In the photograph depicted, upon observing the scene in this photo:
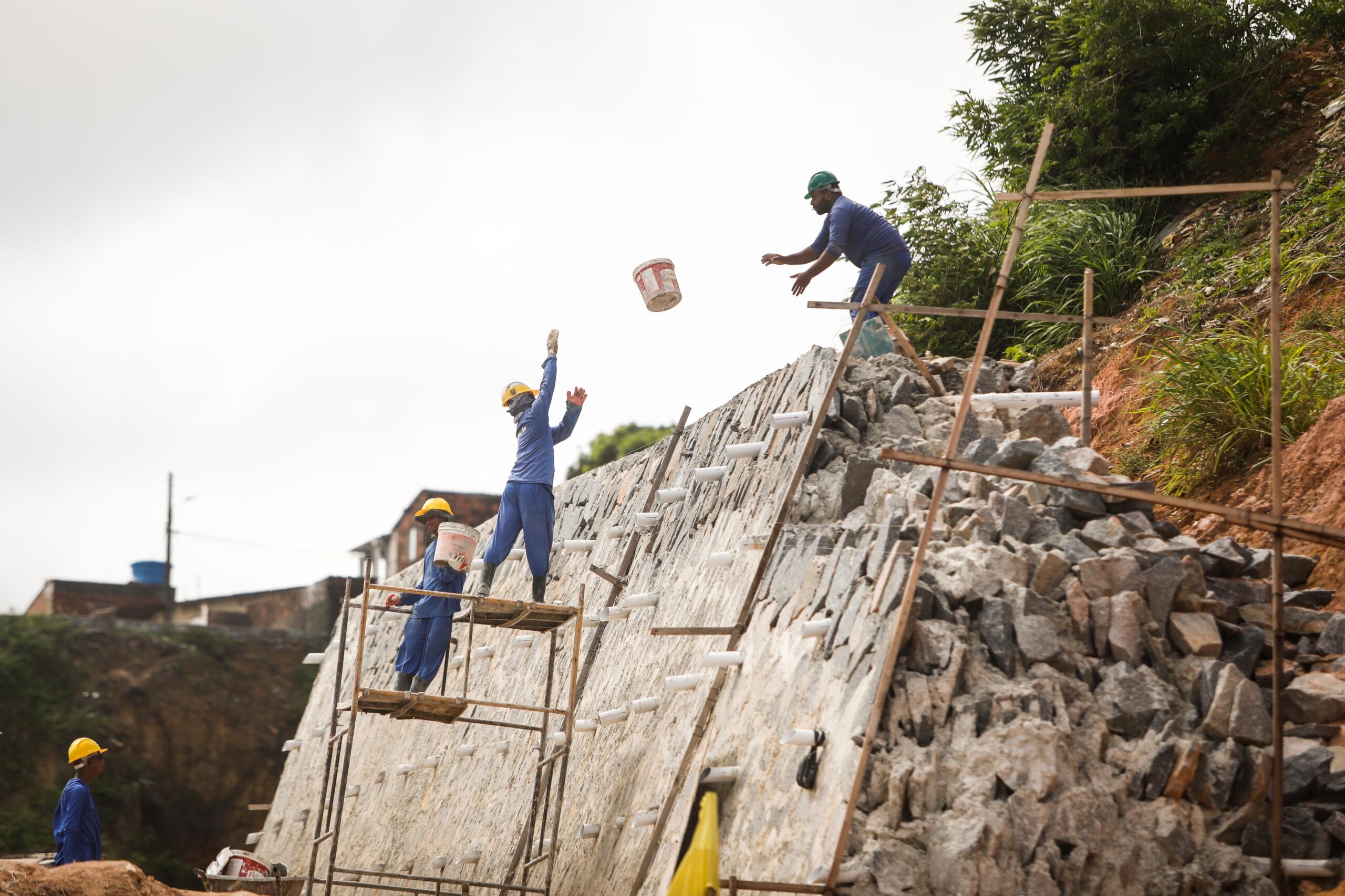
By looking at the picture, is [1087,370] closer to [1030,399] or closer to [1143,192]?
[1030,399]

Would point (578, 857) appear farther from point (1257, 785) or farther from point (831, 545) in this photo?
point (1257, 785)

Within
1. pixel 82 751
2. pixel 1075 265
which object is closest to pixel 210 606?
pixel 82 751

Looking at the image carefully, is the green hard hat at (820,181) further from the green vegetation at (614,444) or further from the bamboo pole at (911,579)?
the green vegetation at (614,444)

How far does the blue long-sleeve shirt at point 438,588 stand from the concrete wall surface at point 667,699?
917 millimetres

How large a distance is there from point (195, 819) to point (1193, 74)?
18.9 metres

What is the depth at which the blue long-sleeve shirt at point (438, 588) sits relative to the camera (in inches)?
382

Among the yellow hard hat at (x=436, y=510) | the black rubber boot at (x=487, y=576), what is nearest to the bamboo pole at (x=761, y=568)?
the black rubber boot at (x=487, y=576)

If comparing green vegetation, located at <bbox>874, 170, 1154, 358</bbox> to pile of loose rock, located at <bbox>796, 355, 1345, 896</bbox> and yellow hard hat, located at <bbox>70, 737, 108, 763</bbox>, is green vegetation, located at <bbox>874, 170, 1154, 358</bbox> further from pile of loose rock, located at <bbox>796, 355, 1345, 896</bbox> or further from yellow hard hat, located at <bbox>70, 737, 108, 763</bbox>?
yellow hard hat, located at <bbox>70, 737, 108, 763</bbox>

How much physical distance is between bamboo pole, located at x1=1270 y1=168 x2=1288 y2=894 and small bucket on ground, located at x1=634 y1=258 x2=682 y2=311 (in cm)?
377

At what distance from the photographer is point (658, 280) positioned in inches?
341

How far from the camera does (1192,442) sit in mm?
8461

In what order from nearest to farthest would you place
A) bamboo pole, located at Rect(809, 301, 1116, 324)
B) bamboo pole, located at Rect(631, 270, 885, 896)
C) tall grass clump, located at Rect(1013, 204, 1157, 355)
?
bamboo pole, located at Rect(809, 301, 1116, 324), bamboo pole, located at Rect(631, 270, 885, 896), tall grass clump, located at Rect(1013, 204, 1157, 355)

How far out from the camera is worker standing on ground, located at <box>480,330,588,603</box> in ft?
32.2

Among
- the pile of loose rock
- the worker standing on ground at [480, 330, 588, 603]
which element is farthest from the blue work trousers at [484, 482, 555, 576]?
the pile of loose rock
